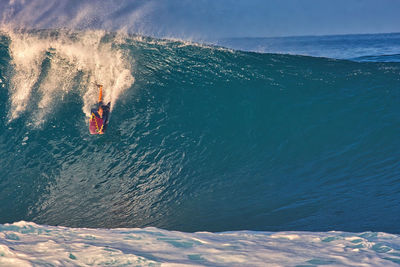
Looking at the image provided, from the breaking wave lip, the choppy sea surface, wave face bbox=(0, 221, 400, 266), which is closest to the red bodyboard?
the choppy sea surface

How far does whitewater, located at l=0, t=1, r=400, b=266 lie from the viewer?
6.05 meters

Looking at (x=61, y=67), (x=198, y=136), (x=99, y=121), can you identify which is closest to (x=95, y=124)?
(x=99, y=121)

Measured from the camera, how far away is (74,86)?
366 inches

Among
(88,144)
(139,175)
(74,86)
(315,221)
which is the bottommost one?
(315,221)

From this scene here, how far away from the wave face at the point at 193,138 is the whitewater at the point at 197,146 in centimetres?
3

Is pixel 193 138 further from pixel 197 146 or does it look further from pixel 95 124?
pixel 95 124

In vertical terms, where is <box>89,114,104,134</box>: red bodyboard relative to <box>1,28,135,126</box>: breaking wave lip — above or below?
below

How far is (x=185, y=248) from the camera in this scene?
3973 mm

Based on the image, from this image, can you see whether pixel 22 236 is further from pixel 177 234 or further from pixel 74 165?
pixel 74 165

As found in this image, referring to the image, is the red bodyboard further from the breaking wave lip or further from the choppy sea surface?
the breaking wave lip

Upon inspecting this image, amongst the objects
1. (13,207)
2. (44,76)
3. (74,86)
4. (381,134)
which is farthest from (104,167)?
(381,134)

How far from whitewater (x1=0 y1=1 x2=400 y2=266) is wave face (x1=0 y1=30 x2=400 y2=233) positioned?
0.03 m

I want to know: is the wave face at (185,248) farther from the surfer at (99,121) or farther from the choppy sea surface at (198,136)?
the surfer at (99,121)

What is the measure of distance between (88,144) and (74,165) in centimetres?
57
